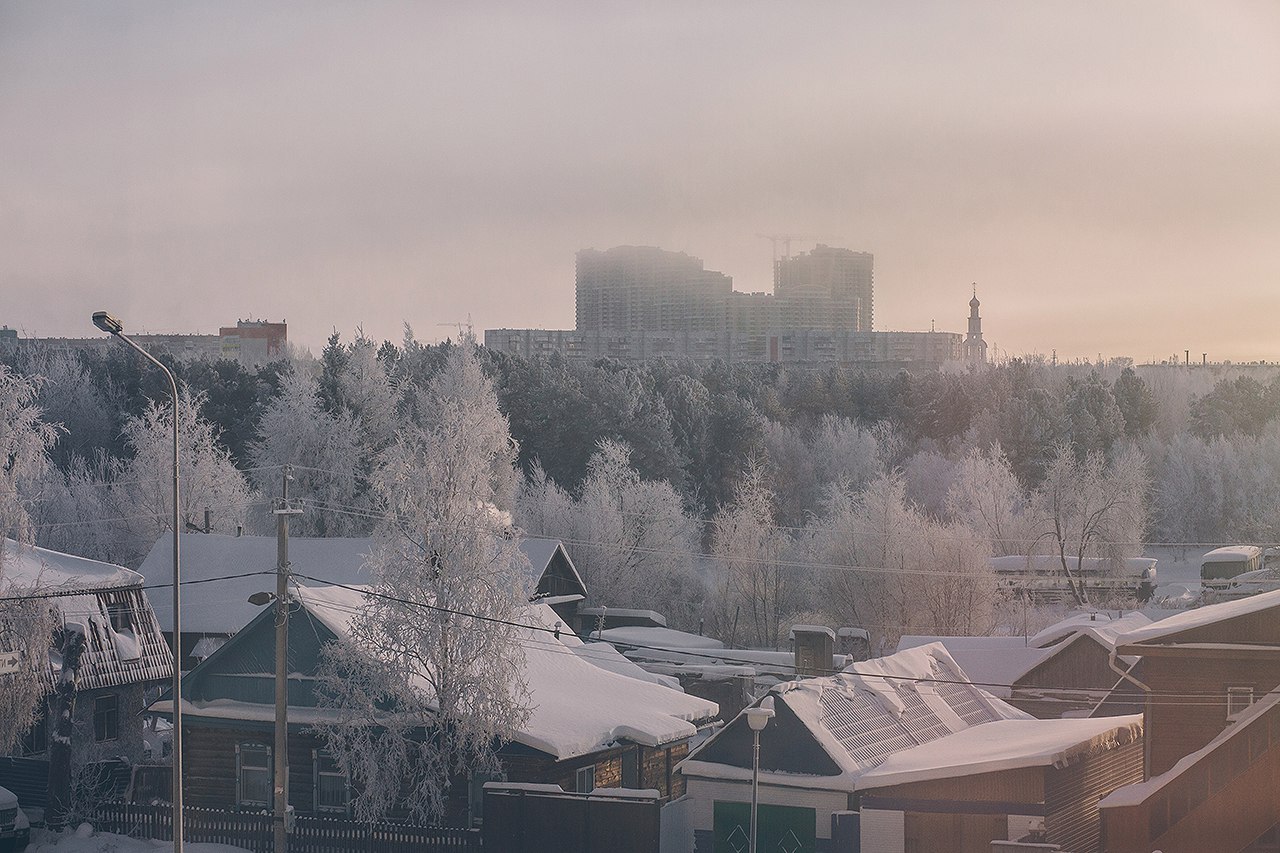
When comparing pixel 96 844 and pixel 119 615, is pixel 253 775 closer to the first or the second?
pixel 96 844

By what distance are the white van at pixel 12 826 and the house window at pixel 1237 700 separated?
17404 millimetres

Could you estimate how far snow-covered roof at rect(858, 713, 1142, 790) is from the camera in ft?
56.4

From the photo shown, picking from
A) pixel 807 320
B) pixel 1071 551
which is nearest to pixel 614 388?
pixel 1071 551

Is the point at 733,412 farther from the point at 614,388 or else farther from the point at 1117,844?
the point at 1117,844

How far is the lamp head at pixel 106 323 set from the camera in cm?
1545

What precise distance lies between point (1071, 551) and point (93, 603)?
40165 millimetres

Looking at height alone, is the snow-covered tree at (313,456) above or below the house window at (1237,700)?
above

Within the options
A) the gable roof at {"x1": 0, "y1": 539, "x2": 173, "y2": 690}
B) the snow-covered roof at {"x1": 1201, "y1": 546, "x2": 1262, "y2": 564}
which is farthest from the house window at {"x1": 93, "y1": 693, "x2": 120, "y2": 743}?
the snow-covered roof at {"x1": 1201, "y1": 546, "x2": 1262, "y2": 564}

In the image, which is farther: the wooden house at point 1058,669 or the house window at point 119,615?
the wooden house at point 1058,669

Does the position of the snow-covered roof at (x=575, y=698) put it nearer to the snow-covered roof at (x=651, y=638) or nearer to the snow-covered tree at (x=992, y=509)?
the snow-covered roof at (x=651, y=638)

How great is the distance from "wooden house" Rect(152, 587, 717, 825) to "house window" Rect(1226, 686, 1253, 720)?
8.34 m

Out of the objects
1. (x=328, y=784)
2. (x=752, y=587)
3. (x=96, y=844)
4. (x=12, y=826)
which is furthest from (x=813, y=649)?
(x=752, y=587)

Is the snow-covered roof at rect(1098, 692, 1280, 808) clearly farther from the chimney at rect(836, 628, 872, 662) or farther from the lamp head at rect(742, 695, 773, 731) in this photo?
the chimney at rect(836, 628, 872, 662)

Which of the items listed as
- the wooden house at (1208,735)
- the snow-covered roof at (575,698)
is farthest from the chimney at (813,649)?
the wooden house at (1208,735)
